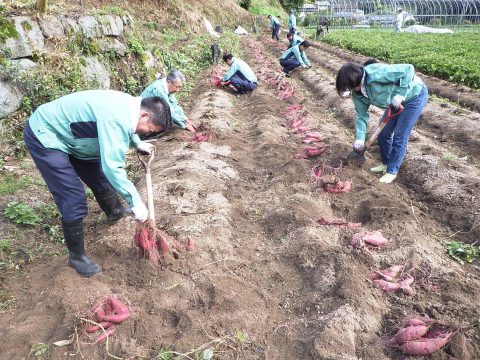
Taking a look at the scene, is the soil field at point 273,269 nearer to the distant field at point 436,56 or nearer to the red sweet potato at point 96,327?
the red sweet potato at point 96,327

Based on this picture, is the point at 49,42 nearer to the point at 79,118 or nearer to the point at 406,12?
the point at 79,118

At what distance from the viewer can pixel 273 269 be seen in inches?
129

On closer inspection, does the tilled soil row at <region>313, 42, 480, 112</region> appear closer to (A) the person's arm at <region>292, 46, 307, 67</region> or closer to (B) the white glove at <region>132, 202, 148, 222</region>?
(A) the person's arm at <region>292, 46, 307, 67</region>

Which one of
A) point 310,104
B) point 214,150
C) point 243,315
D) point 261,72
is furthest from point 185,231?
point 261,72

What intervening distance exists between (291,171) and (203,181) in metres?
1.14

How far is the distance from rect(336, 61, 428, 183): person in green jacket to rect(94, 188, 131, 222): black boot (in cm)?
263

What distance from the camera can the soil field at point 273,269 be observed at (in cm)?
254

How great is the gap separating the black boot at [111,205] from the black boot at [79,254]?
2.49 ft

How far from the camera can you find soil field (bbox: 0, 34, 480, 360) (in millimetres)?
2535

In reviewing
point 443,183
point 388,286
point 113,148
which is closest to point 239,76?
point 443,183

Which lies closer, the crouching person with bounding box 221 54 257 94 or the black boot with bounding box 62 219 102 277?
the black boot with bounding box 62 219 102 277

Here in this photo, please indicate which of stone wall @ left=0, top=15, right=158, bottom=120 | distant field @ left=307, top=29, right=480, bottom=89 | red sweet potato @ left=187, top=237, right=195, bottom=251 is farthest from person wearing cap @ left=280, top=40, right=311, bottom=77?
red sweet potato @ left=187, top=237, right=195, bottom=251

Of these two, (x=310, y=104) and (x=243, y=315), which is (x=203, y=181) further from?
(x=310, y=104)

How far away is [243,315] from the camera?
2734mm
